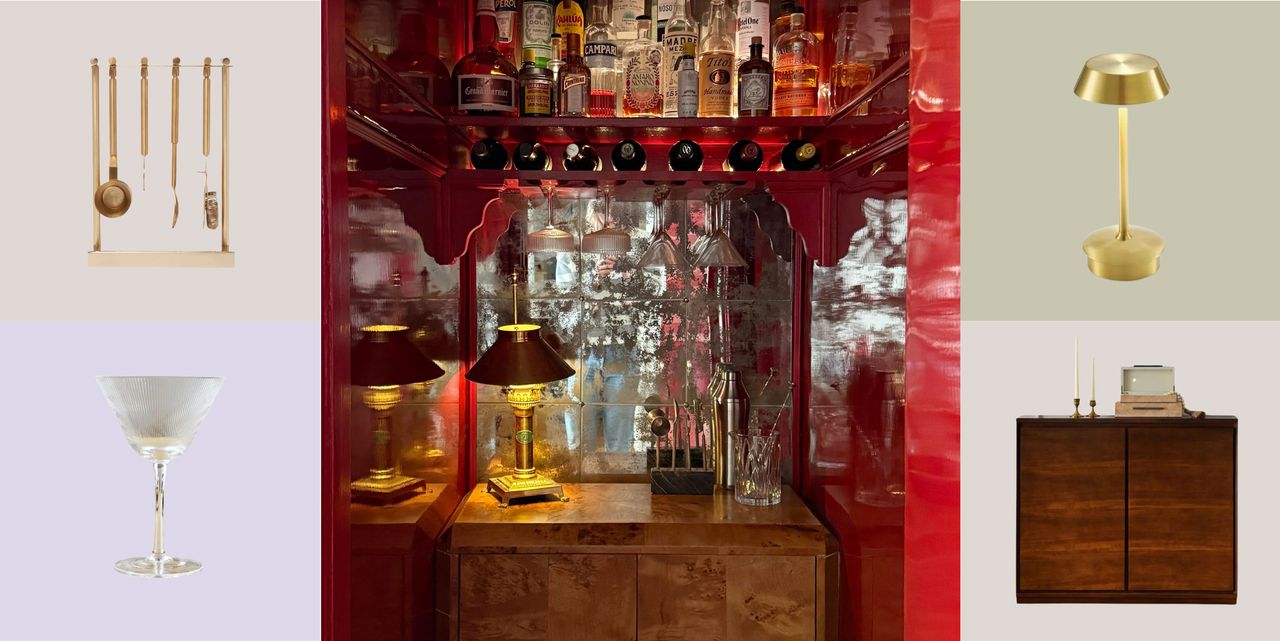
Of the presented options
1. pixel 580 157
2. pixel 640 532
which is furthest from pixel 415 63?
pixel 640 532

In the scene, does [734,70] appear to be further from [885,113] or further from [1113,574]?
[1113,574]

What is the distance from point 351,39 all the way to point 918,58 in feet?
3.36

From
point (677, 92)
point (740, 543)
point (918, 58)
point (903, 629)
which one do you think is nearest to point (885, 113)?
point (918, 58)

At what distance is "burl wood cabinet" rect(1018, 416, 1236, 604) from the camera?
107 centimetres

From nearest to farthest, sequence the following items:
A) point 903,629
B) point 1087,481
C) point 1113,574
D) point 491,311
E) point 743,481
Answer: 1. point 1113,574
2. point 903,629
3. point 1087,481
4. point 743,481
5. point 491,311

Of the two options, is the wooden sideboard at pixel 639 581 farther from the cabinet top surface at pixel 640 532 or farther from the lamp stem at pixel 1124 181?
the lamp stem at pixel 1124 181

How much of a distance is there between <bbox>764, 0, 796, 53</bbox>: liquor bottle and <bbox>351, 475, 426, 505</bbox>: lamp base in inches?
62.1

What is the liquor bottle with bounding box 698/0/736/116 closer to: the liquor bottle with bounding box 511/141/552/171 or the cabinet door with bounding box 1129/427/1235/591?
the liquor bottle with bounding box 511/141/552/171

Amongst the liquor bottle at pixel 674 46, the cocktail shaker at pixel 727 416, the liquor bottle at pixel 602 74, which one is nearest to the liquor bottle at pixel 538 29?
the liquor bottle at pixel 602 74

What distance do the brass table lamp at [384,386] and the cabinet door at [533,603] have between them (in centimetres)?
54

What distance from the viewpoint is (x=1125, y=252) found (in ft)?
3.38
